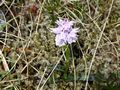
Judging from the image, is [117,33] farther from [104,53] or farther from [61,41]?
[61,41]

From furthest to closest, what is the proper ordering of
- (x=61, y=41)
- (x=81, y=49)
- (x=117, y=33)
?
(x=117, y=33), (x=81, y=49), (x=61, y=41)

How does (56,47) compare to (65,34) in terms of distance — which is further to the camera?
(56,47)

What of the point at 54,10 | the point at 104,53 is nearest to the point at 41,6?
the point at 54,10

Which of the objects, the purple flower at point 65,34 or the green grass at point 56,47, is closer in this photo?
the purple flower at point 65,34

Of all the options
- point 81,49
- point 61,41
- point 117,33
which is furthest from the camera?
point 117,33

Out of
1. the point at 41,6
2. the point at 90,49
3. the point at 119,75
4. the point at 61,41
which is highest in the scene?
the point at 41,6

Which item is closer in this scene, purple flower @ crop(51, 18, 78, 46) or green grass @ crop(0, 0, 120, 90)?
purple flower @ crop(51, 18, 78, 46)

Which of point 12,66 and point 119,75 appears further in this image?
point 12,66

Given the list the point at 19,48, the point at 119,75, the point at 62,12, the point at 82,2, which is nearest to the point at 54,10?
the point at 62,12

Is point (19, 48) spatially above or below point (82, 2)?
below

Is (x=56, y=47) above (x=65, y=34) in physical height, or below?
below
